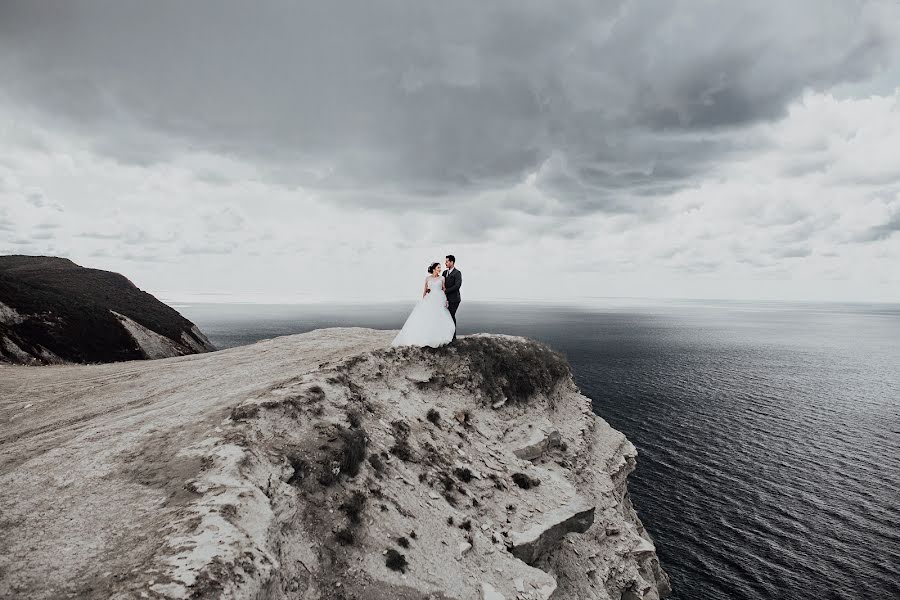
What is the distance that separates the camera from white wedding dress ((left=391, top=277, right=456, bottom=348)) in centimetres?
2544

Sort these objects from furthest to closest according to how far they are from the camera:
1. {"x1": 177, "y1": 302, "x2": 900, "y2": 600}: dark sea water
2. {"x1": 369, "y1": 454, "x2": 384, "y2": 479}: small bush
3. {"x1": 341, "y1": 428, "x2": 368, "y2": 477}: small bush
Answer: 1. {"x1": 177, "y1": 302, "x2": 900, "y2": 600}: dark sea water
2. {"x1": 369, "y1": 454, "x2": 384, "y2": 479}: small bush
3. {"x1": 341, "y1": 428, "x2": 368, "y2": 477}: small bush

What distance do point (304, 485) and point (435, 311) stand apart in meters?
13.9

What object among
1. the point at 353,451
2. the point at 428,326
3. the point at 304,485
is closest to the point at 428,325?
the point at 428,326

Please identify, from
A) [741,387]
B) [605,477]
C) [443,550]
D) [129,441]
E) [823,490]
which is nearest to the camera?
[129,441]

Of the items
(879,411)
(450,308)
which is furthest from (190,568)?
(879,411)

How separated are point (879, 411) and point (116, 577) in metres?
105

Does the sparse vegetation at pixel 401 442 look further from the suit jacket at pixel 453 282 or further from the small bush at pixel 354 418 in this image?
the suit jacket at pixel 453 282

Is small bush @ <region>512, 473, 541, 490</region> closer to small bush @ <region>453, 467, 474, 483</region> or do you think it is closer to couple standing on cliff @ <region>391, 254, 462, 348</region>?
small bush @ <region>453, 467, 474, 483</region>

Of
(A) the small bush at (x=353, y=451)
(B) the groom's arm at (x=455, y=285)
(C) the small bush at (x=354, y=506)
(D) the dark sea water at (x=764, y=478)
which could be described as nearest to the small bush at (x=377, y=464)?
(A) the small bush at (x=353, y=451)

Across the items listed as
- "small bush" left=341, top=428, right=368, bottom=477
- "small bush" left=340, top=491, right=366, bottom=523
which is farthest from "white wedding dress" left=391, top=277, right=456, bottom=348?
"small bush" left=340, top=491, right=366, bottom=523

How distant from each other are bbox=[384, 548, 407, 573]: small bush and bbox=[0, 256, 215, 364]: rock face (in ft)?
159

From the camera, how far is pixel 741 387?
289 ft

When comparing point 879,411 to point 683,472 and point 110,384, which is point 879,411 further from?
point 110,384

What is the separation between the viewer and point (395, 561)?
1329 centimetres
